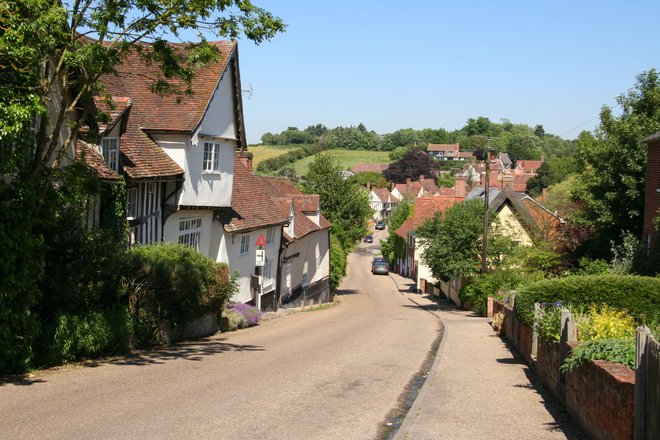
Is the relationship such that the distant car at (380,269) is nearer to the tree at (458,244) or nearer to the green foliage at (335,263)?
the green foliage at (335,263)

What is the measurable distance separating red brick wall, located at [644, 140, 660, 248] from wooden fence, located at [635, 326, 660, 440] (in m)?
23.8

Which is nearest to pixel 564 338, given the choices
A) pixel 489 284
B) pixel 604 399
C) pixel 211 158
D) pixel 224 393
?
pixel 604 399

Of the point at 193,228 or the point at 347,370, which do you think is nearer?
the point at 347,370

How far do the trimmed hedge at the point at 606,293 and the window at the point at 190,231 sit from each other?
11838mm

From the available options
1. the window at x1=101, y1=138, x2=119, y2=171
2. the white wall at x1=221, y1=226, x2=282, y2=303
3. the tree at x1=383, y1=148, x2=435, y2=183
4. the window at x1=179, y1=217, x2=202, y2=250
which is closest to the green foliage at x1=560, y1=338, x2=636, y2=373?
the window at x1=101, y1=138, x2=119, y2=171

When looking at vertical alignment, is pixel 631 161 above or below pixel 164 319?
above

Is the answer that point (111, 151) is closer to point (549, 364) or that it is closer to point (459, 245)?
point (549, 364)

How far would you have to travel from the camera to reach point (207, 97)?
23.8 meters

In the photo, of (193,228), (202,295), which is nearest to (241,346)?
(202,295)

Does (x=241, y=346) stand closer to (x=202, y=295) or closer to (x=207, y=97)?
(x=202, y=295)

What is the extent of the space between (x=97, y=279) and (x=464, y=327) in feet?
56.9

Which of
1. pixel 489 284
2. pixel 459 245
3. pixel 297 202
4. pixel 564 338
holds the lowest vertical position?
pixel 489 284

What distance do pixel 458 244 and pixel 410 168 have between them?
124 m

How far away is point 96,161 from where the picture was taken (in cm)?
1881
